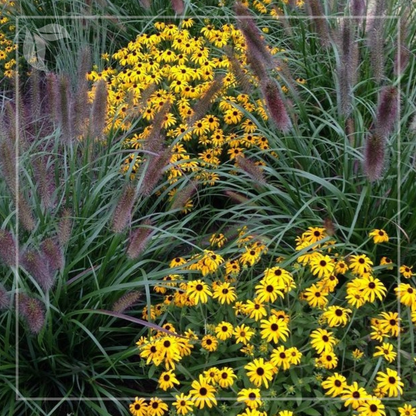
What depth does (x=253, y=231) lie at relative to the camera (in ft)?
10.5

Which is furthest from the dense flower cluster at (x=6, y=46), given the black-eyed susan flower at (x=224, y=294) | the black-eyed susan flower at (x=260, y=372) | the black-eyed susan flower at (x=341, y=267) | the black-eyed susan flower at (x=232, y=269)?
the black-eyed susan flower at (x=260, y=372)

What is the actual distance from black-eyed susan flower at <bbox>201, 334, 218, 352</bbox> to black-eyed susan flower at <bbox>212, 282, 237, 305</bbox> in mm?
169

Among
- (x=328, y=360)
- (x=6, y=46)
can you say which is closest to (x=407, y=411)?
(x=328, y=360)

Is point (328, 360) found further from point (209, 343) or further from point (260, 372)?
point (209, 343)

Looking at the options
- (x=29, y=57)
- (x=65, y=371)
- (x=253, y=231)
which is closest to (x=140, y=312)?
(x=65, y=371)

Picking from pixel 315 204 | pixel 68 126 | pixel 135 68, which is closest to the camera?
pixel 68 126

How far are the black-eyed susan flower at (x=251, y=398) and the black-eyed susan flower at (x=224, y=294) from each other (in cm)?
44

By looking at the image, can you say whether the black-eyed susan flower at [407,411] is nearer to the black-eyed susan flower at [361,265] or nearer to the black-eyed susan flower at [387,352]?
the black-eyed susan flower at [387,352]

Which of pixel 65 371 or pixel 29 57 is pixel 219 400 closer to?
pixel 65 371

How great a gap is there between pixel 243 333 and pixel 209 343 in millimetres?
152

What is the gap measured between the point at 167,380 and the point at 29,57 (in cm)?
373

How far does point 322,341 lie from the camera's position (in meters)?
2.47

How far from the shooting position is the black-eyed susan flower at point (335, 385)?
2.37 metres

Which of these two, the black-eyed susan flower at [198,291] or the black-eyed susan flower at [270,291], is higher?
the black-eyed susan flower at [270,291]
